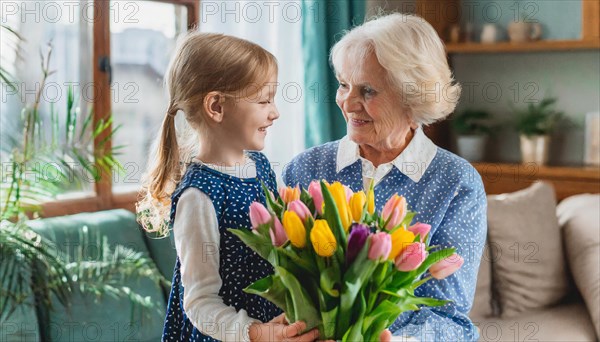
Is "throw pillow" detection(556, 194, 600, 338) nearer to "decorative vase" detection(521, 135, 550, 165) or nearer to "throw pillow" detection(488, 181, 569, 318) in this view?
"throw pillow" detection(488, 181, 569, 318)

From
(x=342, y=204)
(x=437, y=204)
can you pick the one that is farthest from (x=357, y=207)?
(x=437, y=204)

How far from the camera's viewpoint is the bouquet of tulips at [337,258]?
50.6 inches

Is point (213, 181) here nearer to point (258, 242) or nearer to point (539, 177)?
point (258, 242)

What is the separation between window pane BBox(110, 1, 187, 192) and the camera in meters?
3.30

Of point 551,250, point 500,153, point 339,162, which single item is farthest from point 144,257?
point 500,153

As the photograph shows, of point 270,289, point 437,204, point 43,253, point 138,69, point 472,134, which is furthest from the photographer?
point 472,134

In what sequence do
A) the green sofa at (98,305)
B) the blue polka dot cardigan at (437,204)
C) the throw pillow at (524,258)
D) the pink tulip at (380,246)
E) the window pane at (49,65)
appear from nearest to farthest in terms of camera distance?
the pink tulip at (380,246) → the blue polka dot cardigan at (437,204) → the green sofa at (98,305) → the window pane at (49,65) → the throw pillow at (524,258)

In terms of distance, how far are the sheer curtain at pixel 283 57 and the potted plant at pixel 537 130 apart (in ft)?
3.67

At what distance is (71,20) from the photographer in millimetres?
3135

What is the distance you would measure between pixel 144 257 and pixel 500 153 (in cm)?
226

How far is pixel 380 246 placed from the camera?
4.11 feet

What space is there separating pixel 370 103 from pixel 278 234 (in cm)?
66

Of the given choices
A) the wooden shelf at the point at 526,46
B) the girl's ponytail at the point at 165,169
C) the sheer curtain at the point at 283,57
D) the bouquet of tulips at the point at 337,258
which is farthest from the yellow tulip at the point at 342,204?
the wooden shelf at the point at 526,46

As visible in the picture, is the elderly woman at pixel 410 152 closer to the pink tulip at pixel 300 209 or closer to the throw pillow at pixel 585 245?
the pink tulip at pixel 300 209
